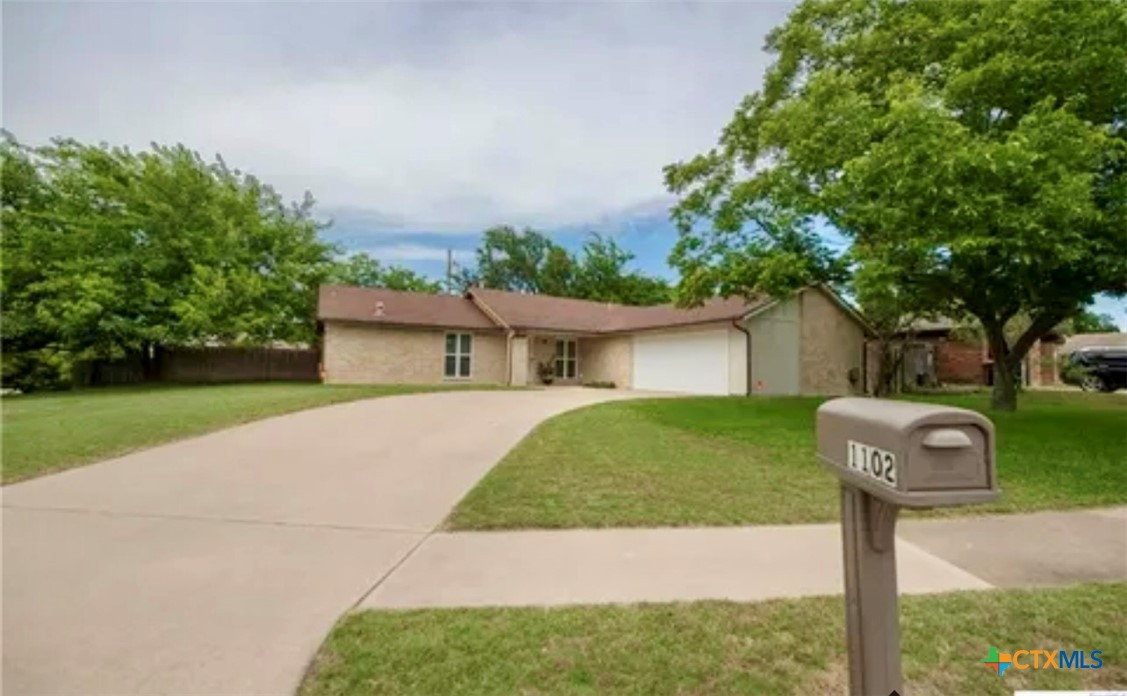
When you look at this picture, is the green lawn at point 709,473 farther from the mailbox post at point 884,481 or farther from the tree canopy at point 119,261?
the tree canopy at point 119,261

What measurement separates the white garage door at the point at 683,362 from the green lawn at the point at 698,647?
15.4 meters

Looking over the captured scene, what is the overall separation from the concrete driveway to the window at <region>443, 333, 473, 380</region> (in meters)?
13.4

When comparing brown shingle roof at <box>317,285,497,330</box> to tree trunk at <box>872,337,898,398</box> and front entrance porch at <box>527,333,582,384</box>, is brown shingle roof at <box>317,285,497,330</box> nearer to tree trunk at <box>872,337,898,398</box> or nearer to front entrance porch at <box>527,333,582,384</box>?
front entrance porch at <box>527,333,582,384</box>

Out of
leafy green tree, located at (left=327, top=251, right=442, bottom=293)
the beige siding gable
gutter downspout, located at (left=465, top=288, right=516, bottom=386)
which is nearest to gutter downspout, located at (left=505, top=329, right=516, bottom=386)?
gutter downspout, located at (left=465, top=288, right=516, bottom=386)

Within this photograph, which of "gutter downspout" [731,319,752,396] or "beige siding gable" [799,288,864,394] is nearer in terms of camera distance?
"gutter downspout" [731,319,752,396]

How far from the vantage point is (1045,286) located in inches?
415

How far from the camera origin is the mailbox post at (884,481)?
1.50 m

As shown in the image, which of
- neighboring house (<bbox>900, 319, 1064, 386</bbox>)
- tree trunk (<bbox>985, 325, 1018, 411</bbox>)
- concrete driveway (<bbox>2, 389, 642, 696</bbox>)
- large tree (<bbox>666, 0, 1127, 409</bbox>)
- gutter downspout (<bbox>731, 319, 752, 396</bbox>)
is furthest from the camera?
neighboring house (<bbox>900, 319, 1064, 386</bbox>)

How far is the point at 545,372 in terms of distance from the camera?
78.9 feet

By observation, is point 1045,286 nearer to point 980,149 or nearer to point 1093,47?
point 1093,47

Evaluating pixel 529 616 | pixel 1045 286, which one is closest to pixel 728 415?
pixel 1045 286

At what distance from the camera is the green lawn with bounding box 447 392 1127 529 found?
5211 mm

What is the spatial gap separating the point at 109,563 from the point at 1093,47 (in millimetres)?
13122

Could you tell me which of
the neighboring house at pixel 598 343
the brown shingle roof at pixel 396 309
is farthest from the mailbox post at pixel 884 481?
the brown shingle roof at pixel 396 309
